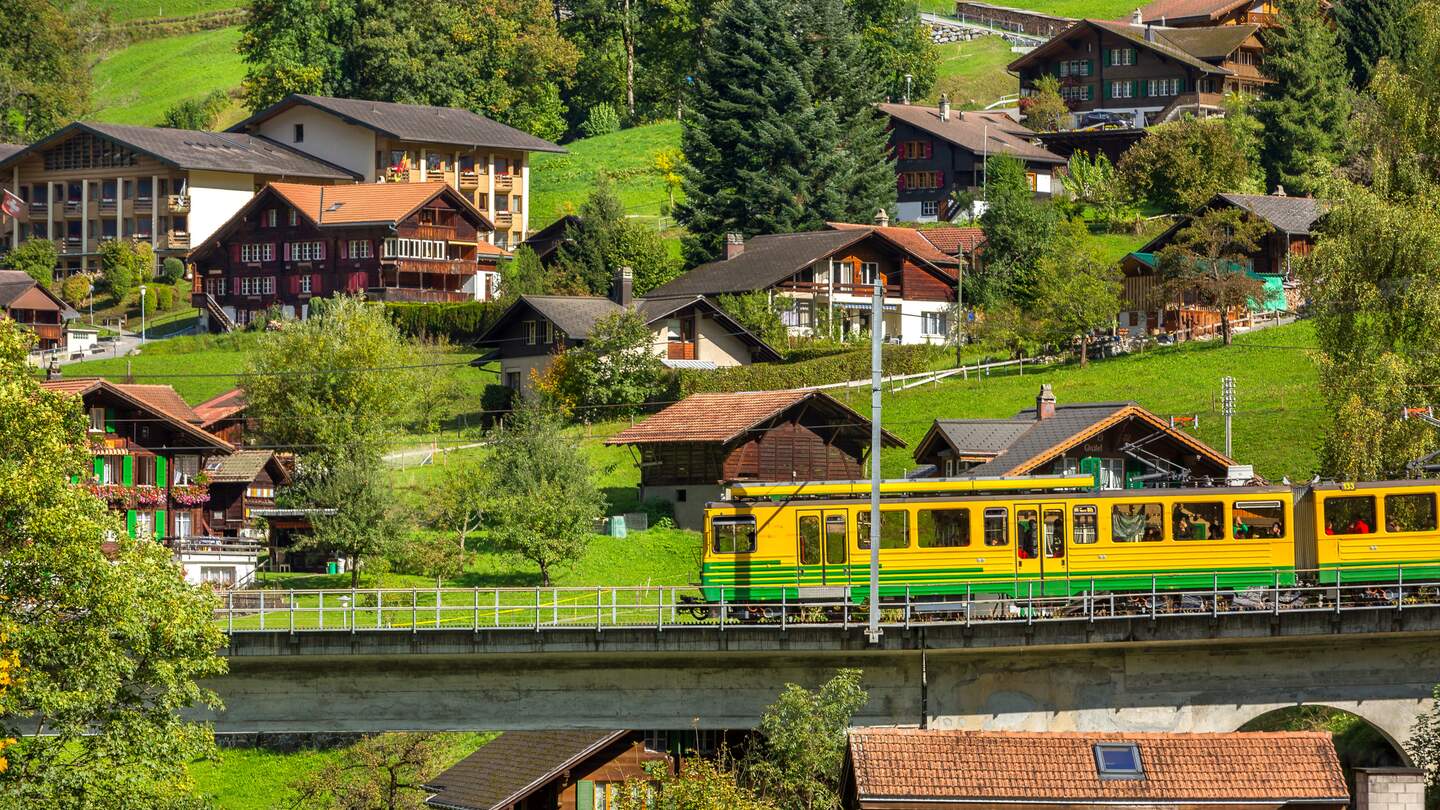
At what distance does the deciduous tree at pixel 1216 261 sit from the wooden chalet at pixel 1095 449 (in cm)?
2255

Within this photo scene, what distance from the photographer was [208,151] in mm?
122312

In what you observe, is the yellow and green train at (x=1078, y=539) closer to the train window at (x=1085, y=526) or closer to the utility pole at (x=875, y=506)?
the train window at (x=1085, y=526)

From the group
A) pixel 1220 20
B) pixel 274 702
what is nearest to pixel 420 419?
pixel 274 702

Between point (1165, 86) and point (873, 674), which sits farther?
point (1165, 86)

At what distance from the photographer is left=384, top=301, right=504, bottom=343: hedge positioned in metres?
101

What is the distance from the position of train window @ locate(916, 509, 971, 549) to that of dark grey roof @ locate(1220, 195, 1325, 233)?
48.8 metres

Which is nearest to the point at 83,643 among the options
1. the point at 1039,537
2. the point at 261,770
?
the point at 1039,537

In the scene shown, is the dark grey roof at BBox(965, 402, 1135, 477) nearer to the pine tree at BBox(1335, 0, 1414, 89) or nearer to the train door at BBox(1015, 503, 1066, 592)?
the train door at BBox(1015, 503, 1066, 592)

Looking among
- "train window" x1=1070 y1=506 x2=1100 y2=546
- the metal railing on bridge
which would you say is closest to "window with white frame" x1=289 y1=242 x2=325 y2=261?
the metal railing on bridge

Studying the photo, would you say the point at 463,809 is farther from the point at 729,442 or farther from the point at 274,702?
the point at 729,442

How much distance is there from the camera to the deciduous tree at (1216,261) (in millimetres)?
83938

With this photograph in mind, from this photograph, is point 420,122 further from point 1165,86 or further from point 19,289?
point 1165,86

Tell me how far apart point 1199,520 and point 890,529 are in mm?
6630

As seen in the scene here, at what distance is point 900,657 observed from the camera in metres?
42.6
